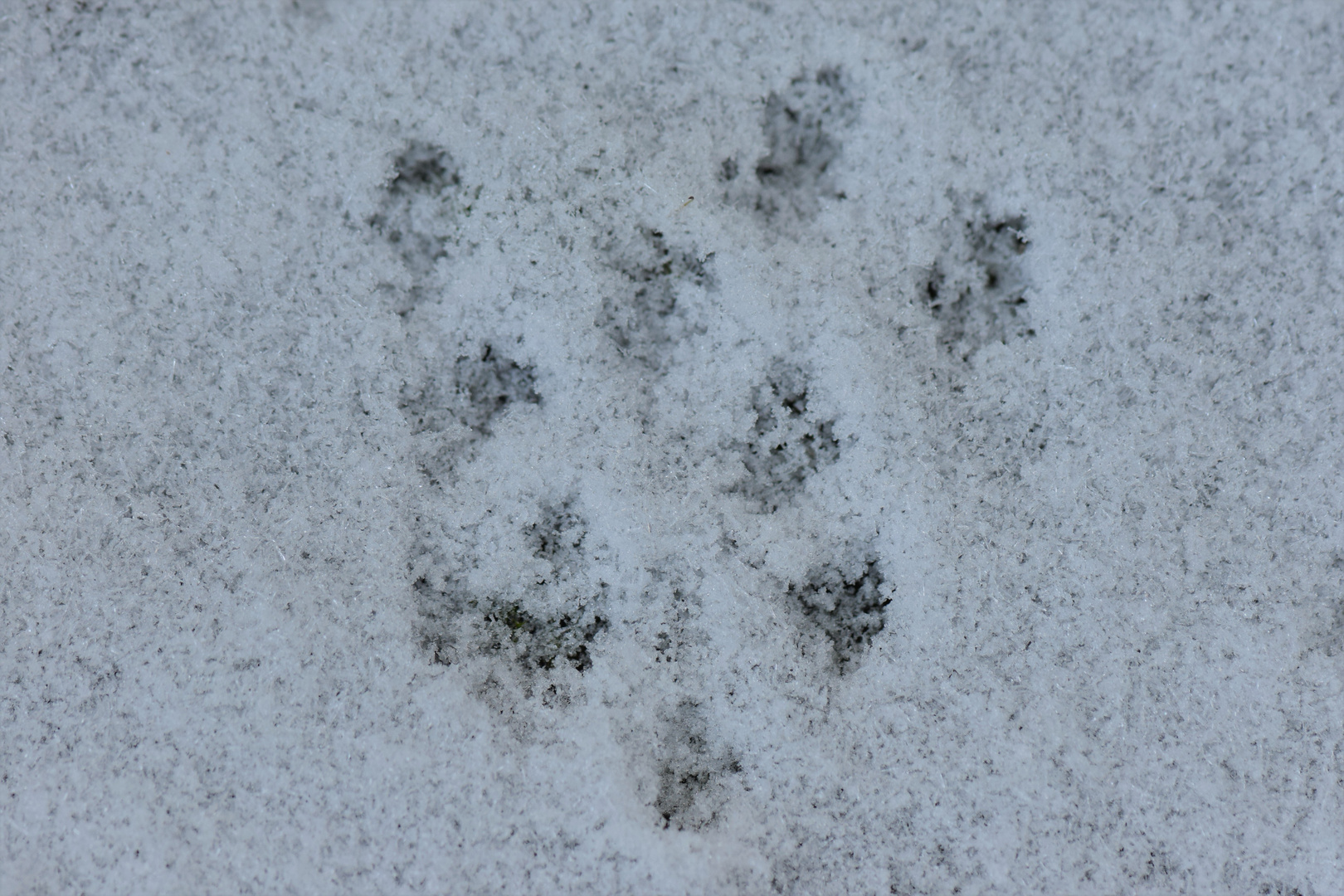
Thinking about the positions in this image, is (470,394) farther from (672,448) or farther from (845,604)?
(845,604)

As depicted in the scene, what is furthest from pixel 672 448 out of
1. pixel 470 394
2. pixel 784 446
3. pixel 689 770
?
pixel 689 770

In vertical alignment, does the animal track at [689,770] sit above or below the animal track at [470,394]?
below

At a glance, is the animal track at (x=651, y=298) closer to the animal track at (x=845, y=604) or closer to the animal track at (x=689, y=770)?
the animal track at (x=845, y=604)

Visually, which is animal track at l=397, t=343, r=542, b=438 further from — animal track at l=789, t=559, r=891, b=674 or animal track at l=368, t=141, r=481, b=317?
animal track at l=789, t=559, r=891, b=674

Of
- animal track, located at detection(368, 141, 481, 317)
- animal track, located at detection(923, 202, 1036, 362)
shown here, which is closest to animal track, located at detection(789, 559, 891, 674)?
animal track, located at detection(923, 202, 1036, 362)

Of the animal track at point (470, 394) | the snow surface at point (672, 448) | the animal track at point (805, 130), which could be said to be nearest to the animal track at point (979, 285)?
the snow surface at point (672, 448)

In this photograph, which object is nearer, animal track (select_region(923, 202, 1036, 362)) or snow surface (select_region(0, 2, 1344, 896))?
snow surface (select_region(0, 2, 1344, 896))

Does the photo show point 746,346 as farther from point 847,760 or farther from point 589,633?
point 847,760
